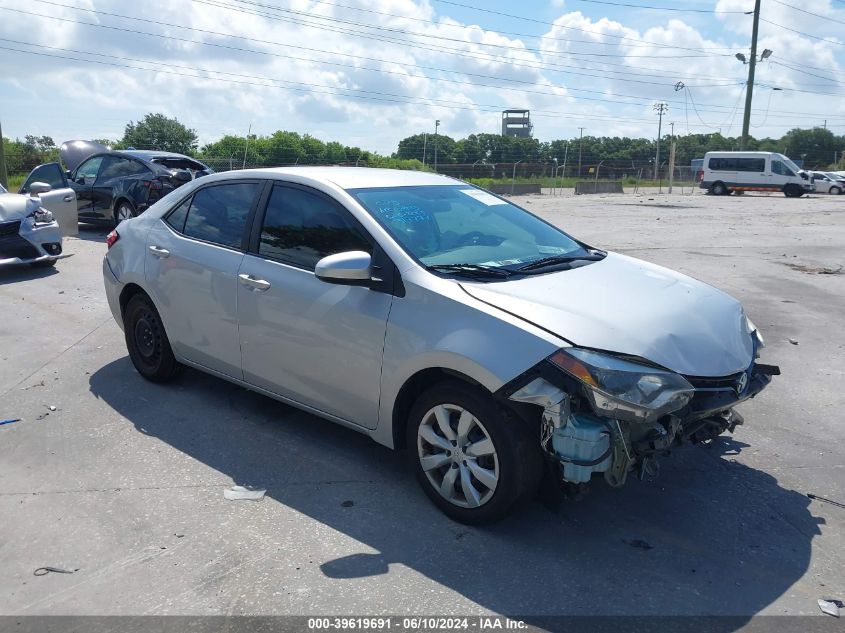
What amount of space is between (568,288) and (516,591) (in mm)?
1519

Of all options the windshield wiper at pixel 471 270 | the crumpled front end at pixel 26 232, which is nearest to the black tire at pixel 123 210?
the crumpled front end at pixel 26 232

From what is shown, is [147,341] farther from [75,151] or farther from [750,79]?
[750,79]

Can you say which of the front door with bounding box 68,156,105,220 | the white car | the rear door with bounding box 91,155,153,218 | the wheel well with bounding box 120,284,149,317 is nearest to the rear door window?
the wheel well with bounding box 120,284,149,317

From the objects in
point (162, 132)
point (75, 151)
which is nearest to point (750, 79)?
point (162, 132)

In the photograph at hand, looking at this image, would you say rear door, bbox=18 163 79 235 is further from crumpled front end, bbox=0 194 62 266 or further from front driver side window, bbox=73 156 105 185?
front driver side window, bbox=73 156 105 185

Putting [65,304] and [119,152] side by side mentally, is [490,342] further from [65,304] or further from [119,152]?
[119,152]

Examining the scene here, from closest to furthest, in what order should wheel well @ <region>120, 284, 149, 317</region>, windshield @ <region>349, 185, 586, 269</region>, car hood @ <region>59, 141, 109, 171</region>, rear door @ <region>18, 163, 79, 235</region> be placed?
1. windshield @ <region>349, 185, 586, 269</region>
2. wheel well @ <region>120, 284, 149, 317</region>
3. rear door @ <region>18, 163, 79, 235</region>
4. car hood @ <region>59, 141, 109, 171</region>

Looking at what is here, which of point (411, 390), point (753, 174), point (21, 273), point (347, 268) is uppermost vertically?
point (753, 174)

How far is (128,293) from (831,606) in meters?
4.98

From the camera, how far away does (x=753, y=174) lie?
4281cm

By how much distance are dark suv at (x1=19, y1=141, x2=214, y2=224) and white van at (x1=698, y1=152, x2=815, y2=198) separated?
37.1m

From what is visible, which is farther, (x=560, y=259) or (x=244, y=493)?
(x=560, y=259)

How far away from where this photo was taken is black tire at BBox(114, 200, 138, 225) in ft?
44.0

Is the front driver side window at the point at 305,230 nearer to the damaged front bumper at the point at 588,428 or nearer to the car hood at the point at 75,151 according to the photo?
the damaged front bumper at the point at 588,428
